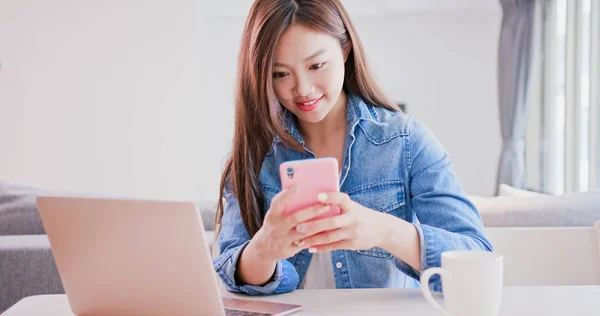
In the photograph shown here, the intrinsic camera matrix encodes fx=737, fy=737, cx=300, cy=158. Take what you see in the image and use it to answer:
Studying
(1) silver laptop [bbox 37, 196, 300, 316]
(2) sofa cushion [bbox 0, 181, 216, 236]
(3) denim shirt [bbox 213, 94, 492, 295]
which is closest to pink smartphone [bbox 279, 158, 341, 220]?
(1) silver laptop [bbox 37, 196, 300, 316]

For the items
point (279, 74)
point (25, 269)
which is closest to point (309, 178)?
point (279, 74)

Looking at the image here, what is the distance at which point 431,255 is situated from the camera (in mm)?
1278

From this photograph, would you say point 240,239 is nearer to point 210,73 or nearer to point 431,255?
point 431,255

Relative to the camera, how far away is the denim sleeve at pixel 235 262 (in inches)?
51.2

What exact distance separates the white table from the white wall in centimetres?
512

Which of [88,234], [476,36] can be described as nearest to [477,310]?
[88,234]

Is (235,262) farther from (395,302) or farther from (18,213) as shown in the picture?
(18,213)

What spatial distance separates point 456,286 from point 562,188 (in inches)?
183

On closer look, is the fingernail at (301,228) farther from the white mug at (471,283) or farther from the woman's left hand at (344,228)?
the white mug at (471,283)

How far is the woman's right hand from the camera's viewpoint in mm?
1013

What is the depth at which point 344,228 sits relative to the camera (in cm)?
109

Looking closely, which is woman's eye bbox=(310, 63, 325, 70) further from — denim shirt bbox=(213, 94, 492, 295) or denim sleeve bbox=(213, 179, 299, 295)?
denim sleeve bbox=(213, 179, 299, 295)

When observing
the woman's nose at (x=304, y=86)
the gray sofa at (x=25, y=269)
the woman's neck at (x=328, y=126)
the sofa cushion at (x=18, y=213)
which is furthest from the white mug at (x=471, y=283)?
the sofa cushion at (x=18, y=213)

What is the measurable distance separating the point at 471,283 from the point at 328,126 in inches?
27.8
